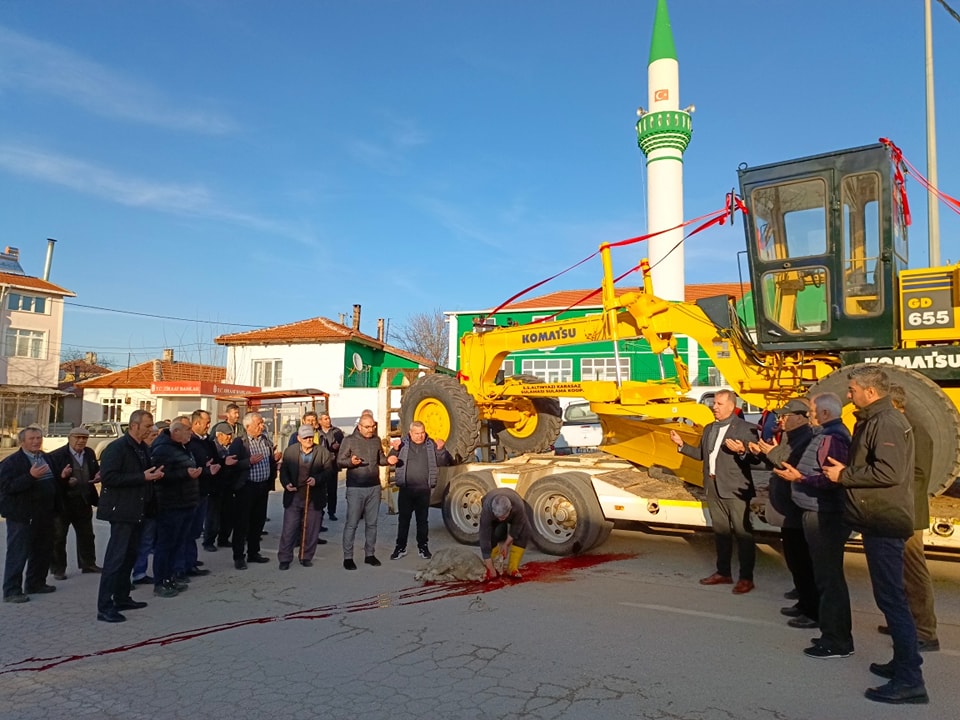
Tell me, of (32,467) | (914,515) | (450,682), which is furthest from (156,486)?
(914,515)

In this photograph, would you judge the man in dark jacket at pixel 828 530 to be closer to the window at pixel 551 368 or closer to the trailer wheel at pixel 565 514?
the trailer wheel at pixel 565 514

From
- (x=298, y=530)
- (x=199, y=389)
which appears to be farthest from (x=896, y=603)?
(x=199, y=389)

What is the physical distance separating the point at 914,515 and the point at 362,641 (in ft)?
12.2

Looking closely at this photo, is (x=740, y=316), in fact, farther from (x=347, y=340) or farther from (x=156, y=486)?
(x=347, y=340)

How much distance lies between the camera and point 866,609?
599cm

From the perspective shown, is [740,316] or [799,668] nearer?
[799,668]

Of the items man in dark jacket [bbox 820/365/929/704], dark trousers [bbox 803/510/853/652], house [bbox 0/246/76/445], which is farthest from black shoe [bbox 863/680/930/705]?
house [bbox 0/246/76/445]

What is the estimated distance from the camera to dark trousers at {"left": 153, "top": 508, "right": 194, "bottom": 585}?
22.6 ft

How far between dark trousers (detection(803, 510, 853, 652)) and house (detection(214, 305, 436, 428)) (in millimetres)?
30217

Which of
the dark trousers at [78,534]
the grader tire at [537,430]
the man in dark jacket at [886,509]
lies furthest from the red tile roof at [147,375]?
the man in dark jacket at [886,509]

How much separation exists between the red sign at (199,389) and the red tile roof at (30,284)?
13981 mm

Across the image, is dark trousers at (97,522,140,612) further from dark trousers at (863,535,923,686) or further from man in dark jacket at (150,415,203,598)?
dark trousers at (863,535,923,686)

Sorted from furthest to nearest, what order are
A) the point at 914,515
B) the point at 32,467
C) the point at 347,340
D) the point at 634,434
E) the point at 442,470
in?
1. the point at 347,340
2. the point at 442,470
3. the point at 634,434
4. the point at 32,467
5. the point at 914,515

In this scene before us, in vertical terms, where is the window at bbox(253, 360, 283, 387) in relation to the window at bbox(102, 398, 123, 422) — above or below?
above
